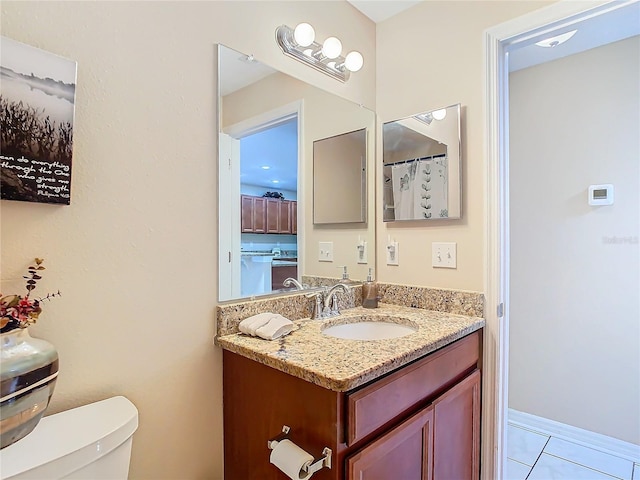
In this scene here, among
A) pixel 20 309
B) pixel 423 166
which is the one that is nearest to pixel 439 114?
pixel 423 166

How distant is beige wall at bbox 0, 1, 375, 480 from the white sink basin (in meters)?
0.53

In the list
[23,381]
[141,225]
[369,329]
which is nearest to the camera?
[23,381]

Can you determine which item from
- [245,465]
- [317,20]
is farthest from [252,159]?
[245,465]

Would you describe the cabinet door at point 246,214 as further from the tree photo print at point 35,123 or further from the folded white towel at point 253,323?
the tree photo print at point 35,123

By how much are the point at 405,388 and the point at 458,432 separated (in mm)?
478

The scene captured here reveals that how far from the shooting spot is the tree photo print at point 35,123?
2.62 ft

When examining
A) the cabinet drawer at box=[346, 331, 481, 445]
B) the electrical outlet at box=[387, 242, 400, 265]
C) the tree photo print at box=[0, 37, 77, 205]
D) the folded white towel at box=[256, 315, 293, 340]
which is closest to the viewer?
the tree photo print at box=[0, 37, 77, 205]

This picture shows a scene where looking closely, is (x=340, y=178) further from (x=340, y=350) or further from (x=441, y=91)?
(x=340, y=350)

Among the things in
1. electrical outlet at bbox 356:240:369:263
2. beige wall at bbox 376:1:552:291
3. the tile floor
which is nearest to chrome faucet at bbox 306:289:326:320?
electrical outlet at bbox 356:240:369:263

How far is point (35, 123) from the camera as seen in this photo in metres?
0.83

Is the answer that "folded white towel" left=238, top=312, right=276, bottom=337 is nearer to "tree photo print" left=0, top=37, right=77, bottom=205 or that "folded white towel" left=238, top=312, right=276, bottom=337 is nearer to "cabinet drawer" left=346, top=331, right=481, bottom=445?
"cabinet drawer" left=346, top=331, right=481, bottom=445

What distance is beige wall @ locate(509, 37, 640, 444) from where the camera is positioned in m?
1.98

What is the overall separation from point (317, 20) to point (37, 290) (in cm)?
145

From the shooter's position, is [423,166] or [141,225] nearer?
[141,225]
